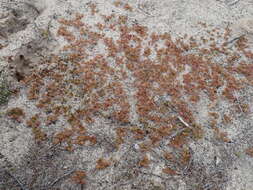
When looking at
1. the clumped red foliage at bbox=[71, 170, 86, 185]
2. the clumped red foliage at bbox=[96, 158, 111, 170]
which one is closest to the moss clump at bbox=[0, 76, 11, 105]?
the clumped red foliage at bbox=[71, 170, 86, 185]

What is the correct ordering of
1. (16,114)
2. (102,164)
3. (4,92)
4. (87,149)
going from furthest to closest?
(4,92), (16,114), (87,149), (102,164)

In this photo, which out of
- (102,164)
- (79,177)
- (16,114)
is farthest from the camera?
(16,114)

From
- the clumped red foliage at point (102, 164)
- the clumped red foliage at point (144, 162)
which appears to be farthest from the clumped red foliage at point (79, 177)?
the clumped red foliage at point (144, 162)

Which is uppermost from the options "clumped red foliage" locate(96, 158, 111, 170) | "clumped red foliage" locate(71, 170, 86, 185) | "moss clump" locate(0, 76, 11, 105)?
"moss clump" locate(0, 76, 11, 105)

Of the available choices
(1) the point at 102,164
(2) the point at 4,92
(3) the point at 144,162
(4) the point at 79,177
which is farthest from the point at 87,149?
(2) the point at 4,92

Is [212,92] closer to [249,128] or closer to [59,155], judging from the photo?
[249,128]

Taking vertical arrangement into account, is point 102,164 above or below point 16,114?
below

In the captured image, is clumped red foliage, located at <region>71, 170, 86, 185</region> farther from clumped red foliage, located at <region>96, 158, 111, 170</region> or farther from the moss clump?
the moss clump

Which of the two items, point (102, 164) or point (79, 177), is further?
point (102, 164)

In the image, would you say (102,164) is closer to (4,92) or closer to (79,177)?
(79,177)
